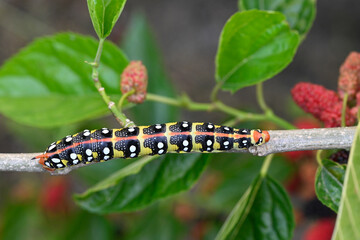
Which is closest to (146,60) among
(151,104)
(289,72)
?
(151,104)

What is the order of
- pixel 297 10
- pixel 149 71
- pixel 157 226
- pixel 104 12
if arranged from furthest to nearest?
pixel 157 226 → pixel 149 71 → pixel 297 10 → pixel 104 12

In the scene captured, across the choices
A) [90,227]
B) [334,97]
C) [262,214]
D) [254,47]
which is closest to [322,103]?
[334,97]

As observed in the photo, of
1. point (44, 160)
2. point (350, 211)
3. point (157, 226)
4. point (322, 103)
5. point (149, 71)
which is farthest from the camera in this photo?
point (157, 226)

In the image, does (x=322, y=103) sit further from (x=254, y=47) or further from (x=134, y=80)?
(x=134, y=80)

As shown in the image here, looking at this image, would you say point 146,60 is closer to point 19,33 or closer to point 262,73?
point 262,73

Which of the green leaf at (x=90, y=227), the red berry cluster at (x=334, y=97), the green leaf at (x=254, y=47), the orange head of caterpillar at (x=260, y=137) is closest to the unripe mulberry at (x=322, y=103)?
the red berry cluster at (x=334, y=97)

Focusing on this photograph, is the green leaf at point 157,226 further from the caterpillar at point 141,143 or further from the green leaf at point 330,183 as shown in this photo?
the green leaf at point 330,183

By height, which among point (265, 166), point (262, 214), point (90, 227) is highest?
point (265, 166)

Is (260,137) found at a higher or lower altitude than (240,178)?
higher
